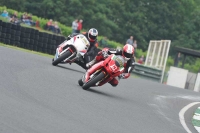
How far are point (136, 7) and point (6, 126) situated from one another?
70.8 meters

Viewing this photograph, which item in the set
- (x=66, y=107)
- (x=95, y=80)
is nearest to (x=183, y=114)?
(x=95, y=80)

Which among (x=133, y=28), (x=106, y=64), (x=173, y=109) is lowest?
(x=133, y=28)

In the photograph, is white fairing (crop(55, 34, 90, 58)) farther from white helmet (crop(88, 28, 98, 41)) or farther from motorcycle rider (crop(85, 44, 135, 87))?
motorcycle rider (crop(85, 44, 135, 87))

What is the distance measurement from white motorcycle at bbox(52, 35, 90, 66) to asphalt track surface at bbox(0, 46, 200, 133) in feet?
2.69

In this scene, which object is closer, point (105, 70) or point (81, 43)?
point (105, 70)

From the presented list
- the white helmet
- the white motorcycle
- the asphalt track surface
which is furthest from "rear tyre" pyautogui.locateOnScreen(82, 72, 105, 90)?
the white helmet

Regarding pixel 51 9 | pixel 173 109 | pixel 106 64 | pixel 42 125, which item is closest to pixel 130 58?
pixel 106 64

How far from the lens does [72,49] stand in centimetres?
1741

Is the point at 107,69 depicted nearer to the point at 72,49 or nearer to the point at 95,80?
the point at 95,80

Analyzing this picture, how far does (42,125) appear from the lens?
8.12 metres

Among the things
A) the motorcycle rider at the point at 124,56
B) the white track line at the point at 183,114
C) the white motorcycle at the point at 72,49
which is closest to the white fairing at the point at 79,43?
the white motorcycle at the point at 72,49

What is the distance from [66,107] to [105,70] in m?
3.58

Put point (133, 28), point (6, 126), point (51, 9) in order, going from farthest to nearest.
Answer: point (133, 28), point (51, 9), point (6, 126)

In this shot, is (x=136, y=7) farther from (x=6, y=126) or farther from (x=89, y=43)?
(x=6, y=126)
